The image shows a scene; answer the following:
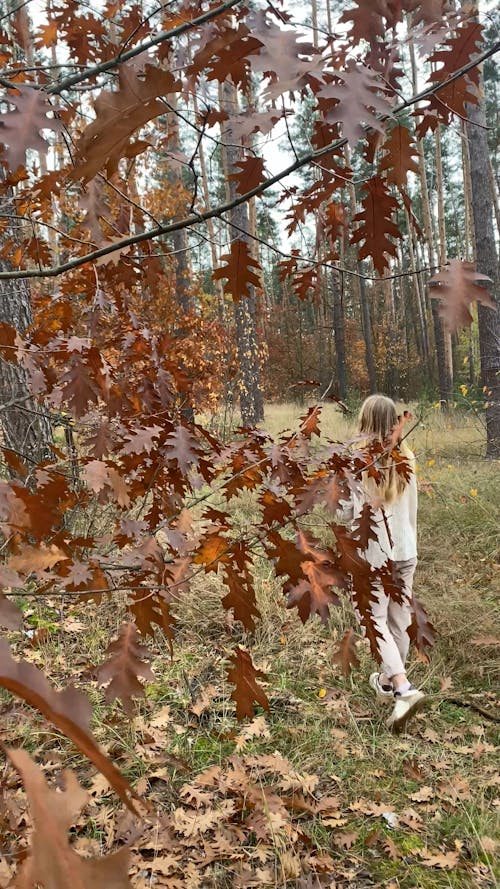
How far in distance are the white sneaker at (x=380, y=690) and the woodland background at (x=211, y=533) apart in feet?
0.28

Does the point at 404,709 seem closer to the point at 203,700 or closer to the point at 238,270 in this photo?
the point at 203,700

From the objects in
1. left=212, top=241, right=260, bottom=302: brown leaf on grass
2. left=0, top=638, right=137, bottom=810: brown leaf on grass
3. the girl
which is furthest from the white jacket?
left=0, top=638, right=137, bottom=810: brown leaf on grass

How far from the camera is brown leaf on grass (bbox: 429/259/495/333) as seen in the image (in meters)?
0.95

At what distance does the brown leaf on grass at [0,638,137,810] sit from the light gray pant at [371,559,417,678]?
2.89 meters

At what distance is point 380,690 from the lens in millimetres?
3109

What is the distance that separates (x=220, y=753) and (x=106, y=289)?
82.7 inches

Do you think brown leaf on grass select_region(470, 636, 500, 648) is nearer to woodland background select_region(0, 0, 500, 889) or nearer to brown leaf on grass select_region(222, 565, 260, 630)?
woodland background select_region(0, 0, 500, 889)

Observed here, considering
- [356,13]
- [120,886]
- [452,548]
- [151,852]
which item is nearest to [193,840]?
[151,852]

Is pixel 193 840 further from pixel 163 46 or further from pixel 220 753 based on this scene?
pixel 163 46

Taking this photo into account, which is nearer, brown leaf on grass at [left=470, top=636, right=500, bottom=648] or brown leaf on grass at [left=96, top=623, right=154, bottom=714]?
brown leaf on grass at [left=96, top=623, right=154, bottom=714]

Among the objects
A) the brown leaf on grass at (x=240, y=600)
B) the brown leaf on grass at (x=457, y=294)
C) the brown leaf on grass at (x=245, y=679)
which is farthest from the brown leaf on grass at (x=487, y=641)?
the brown leaf on grass at (x=457, y=294)

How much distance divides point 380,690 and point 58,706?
124 inches

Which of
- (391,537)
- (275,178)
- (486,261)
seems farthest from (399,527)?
(486,261)

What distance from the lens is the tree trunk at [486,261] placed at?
6586 millimetres
